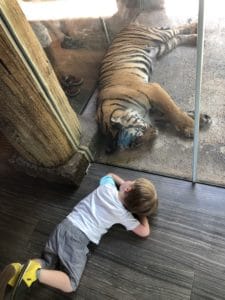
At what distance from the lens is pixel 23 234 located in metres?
1.53

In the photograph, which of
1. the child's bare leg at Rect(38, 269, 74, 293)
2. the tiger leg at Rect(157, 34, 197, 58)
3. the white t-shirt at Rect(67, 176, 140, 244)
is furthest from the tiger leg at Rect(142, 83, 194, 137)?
the child's bare leg at Rect(38, 269, 74, 293)

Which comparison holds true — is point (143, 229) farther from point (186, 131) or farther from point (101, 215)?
point (186, 131)

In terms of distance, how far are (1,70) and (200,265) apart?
1.04 m

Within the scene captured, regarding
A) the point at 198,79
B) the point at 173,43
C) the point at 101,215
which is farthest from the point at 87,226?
the point at 173,43

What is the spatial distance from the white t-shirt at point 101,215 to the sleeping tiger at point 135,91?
1.07 feet

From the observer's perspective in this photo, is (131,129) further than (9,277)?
Yes

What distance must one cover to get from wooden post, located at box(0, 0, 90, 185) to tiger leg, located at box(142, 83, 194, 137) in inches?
15.6

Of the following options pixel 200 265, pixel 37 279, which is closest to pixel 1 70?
pixel 37 279

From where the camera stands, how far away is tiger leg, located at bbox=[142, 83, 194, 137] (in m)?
1.45

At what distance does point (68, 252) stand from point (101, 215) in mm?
197

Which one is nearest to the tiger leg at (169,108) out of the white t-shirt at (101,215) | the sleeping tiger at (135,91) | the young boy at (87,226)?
the sleeping tiger at (135,91)

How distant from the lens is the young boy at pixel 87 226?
126 cm

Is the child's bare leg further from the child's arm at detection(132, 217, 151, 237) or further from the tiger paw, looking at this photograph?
the tiger paw

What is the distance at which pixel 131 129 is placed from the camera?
1524 millimetres
